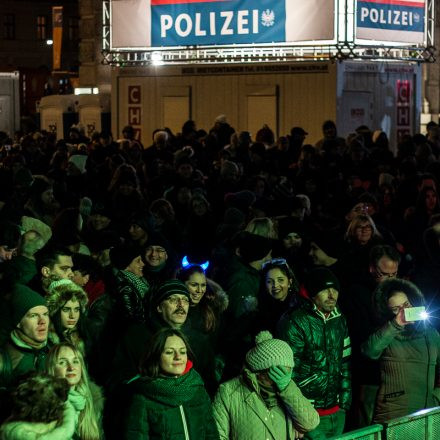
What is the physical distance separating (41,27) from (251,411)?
7990cm

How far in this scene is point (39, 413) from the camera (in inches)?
218

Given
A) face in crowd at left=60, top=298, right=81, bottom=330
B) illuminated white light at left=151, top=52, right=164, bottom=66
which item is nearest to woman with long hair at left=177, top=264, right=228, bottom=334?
face in crowd at left=60, top=298, right=81, bottom=330

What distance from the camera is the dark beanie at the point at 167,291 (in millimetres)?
7504

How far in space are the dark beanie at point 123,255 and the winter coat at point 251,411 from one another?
7.77 feet

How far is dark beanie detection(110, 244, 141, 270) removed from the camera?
29.8 feet

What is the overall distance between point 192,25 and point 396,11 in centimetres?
367

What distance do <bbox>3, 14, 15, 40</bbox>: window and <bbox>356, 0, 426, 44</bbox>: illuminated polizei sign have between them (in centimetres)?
6323

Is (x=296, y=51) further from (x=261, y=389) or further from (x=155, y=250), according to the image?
(x=261, y=389)

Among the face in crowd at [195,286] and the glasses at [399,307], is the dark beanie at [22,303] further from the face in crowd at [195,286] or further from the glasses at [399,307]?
the glasses at [399,307]

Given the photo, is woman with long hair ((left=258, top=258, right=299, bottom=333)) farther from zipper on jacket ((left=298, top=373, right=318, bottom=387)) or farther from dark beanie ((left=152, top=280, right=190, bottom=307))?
dark beanie ((left=152, top=280, right=190, bottom=307))

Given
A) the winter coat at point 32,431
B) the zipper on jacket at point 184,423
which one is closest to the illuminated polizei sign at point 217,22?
the zipper on jacket at point 184,423

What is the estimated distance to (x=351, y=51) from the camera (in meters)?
20.6

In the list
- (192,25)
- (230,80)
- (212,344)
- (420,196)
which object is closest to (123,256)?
(212,344)

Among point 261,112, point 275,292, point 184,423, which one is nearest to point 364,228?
point 275,292
